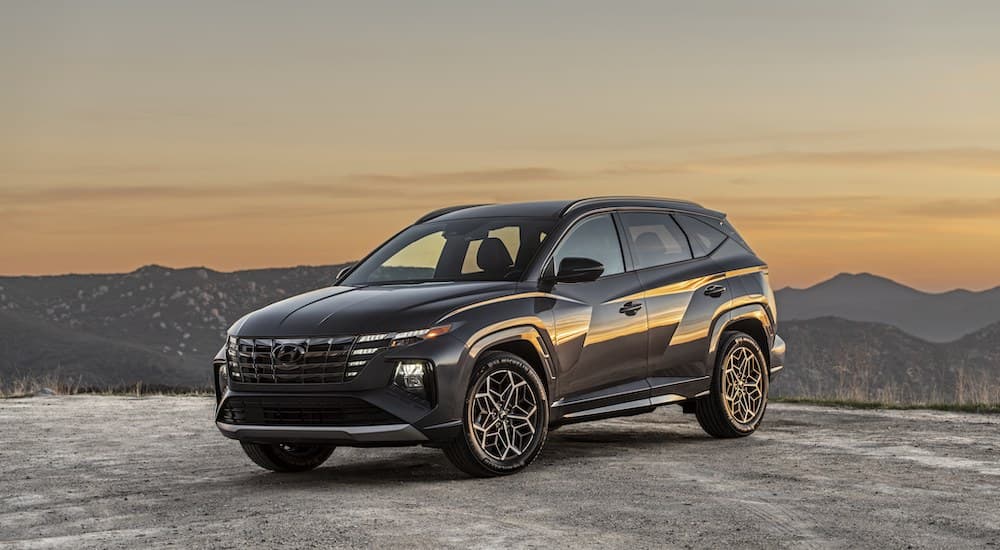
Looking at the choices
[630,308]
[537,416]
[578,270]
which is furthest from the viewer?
[630,308]

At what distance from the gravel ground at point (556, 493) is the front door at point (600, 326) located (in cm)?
60

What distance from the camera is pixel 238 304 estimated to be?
120 meters

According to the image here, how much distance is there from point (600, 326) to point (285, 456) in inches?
103

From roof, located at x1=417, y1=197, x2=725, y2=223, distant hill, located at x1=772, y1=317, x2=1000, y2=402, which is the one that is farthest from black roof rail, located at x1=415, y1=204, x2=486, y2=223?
distant hill, located at x1=772, y1=317, x2=1000, y2=402

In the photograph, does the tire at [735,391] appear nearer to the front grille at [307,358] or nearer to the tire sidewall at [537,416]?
the tire sidewall at [537,416]

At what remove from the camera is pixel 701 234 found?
41.1 feet

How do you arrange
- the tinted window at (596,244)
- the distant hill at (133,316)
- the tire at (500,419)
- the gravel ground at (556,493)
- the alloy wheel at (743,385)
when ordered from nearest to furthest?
the gravel ground at (556,493), the tire at (500,419), the tinted window at (596,244), the alloy wheel at (743,385), the distant hill at (133,316)

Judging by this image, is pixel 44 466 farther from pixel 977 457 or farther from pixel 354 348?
pixel 977 457

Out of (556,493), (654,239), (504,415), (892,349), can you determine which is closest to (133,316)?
(892,349)

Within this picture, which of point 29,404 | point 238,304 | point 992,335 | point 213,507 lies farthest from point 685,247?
point 992,335

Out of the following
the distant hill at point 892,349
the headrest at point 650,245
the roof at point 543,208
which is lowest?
the distant hill at point 892,349

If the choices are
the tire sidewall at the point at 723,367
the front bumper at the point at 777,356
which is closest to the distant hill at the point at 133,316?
the front bumper at the point at 777,356

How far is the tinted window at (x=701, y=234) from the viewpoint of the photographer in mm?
12344

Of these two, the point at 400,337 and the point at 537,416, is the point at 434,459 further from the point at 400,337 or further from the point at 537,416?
the point at 400,337
